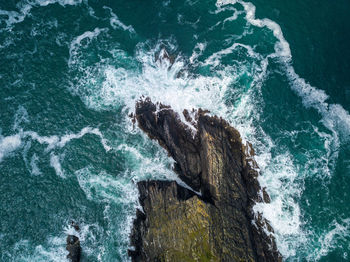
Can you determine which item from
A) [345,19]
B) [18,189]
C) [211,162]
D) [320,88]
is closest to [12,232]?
[18,189]

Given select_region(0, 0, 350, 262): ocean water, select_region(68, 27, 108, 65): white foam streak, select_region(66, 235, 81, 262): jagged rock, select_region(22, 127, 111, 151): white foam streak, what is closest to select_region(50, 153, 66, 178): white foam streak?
select_region(0, 0, 350, 262): ocean water

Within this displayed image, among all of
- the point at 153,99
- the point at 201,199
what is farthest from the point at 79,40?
the point at 201,199

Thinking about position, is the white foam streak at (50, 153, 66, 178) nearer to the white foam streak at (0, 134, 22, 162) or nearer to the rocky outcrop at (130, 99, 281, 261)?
the white foam streak at (0, 134, 22, 162)

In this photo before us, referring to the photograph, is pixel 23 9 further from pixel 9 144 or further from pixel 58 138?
pixel 58 138

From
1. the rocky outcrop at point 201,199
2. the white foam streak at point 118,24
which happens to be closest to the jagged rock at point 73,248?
the rocky outcrop at point 201,199

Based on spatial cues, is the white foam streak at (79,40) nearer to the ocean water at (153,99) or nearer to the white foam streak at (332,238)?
the ocean water at (153,99)

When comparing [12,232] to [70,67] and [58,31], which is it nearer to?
[70,67]

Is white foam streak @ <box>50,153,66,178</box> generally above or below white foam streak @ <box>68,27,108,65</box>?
below
